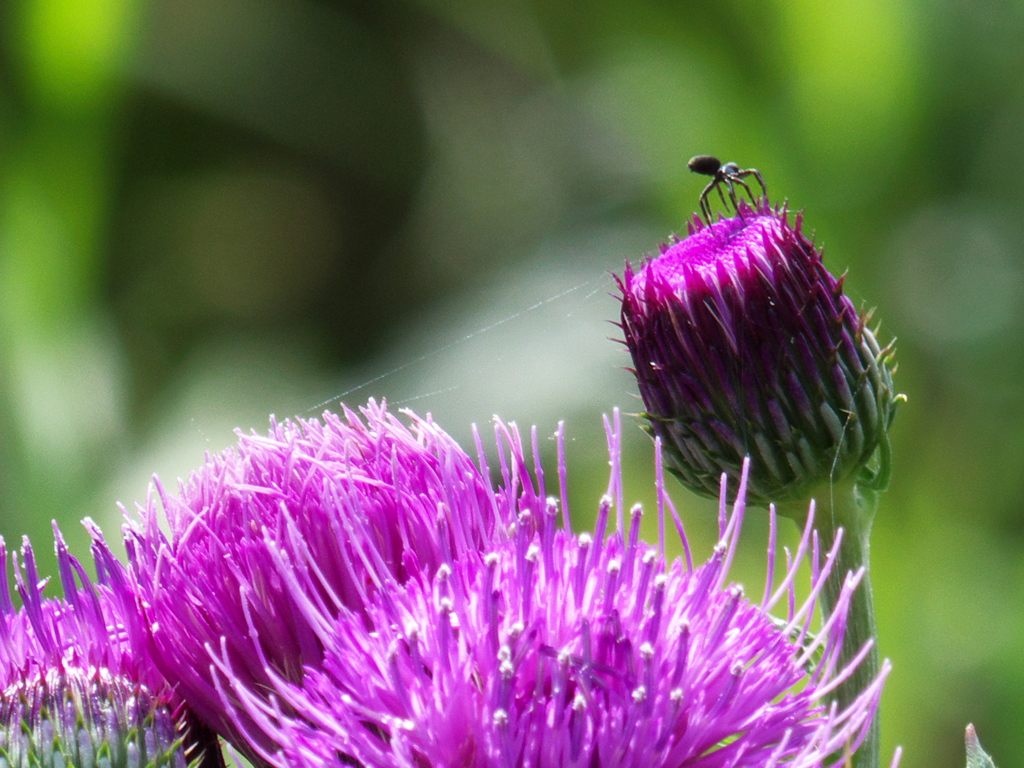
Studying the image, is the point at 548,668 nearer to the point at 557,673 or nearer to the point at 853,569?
the point at 557,673

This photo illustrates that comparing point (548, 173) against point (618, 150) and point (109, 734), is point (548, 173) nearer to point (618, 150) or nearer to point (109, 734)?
point (618, 150)

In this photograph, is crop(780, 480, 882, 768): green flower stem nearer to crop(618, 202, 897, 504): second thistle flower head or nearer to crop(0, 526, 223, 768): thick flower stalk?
crop(618, 202, 897, 504): second thistle flower head

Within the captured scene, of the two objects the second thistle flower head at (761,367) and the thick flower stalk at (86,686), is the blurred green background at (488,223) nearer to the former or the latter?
the second thistle flower head at (761,367)

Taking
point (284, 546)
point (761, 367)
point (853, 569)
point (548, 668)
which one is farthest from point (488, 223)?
point (548, 668)

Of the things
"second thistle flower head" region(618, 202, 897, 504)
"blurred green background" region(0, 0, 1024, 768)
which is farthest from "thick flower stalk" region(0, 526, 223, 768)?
"blurred green background" region(0, 0, 1024, 768)

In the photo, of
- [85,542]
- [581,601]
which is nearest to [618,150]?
[85,542]

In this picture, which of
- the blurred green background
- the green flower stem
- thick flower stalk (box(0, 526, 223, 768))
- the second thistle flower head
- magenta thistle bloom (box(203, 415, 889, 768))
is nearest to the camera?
magenta thistle bloom (box(203, 415, 889, 768))

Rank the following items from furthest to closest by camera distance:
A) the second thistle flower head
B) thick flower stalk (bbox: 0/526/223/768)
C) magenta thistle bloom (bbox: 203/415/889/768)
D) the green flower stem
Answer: the second thistle flower head → the green flower stem → thick flower stalk (bbox: 0/526/223/768) → magenta thistle bloom (bbox: 203/415/889/768)
